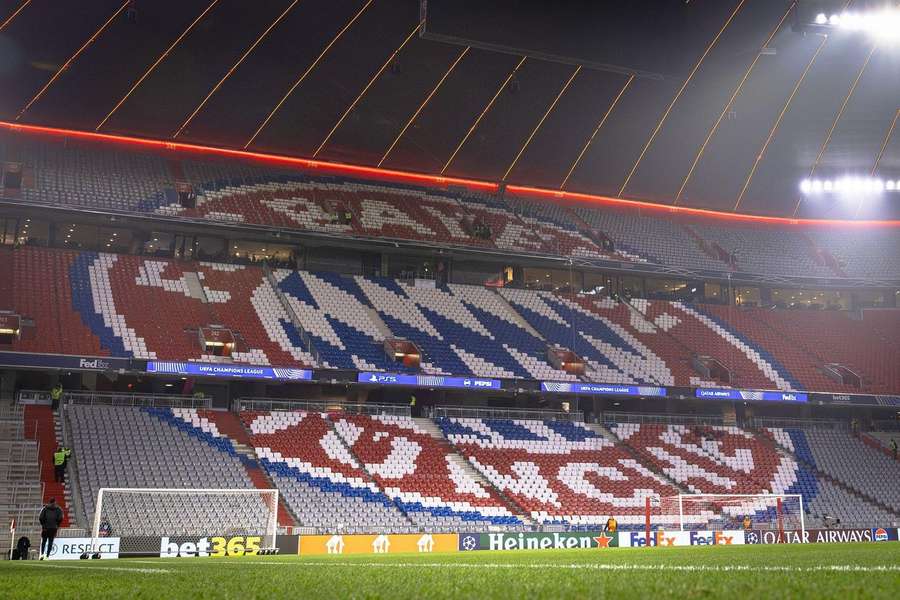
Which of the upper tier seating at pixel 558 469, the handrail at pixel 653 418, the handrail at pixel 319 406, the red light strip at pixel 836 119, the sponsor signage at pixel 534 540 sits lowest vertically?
the sponsor signage at pixel 534 540

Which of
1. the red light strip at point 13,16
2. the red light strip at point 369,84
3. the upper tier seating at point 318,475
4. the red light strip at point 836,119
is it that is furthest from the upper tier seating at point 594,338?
the red light strip at point 13,16

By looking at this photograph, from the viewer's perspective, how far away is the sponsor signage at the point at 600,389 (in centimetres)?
3609

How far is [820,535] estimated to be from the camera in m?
30.0

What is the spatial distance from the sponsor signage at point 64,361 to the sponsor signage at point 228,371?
113cm

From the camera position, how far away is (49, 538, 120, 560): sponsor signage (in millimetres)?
20594

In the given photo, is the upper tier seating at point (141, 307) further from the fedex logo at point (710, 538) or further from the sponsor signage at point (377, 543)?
the fedex logo at point (710, 538)

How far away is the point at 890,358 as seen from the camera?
43.3 meters

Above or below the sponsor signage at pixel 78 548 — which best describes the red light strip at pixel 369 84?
above

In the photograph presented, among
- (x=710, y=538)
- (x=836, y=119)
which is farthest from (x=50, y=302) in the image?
(x=836, y=119)

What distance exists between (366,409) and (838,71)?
26.0 meters

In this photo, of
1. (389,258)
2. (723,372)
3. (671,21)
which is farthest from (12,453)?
(723,372)

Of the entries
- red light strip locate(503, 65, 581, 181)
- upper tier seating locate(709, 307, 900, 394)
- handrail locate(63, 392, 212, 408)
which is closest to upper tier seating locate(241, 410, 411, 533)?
handrail locate(63, 392, 212, 408)

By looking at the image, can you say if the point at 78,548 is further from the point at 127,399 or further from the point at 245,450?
the point at 127,399

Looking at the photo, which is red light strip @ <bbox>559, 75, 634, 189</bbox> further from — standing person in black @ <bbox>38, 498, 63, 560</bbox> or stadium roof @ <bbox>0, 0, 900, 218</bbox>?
standing person in black @ <bbox>38, 498, 63, 560</bbox>
